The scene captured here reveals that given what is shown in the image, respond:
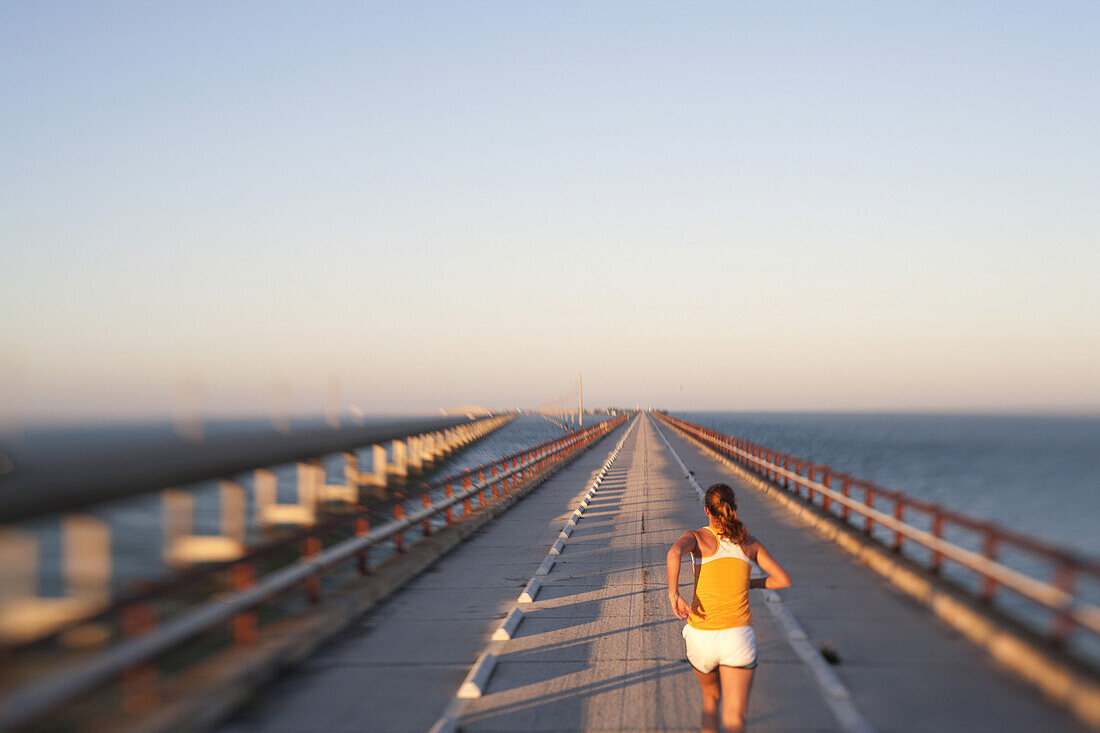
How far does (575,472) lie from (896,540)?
2352 cm

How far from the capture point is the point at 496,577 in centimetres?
1259

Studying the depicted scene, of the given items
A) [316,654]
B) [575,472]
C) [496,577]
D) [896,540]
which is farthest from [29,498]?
[896,540]

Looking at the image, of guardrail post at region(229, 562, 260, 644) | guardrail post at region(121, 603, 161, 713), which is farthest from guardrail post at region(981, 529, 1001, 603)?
guardrail post at region(121, 603, 161, 713)

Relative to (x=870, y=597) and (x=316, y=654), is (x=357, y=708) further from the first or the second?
(x=870, y=597)

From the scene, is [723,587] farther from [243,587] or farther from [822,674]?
[243,587]

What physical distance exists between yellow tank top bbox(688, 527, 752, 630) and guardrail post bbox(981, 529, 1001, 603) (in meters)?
5.26

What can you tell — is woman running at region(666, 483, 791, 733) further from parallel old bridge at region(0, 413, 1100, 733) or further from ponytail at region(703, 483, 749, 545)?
parallel old bridge at region(0, 413, 1100, 733)

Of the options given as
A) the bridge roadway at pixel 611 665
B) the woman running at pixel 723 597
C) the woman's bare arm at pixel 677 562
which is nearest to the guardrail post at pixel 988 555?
the bridge roadway at pixel 611 665

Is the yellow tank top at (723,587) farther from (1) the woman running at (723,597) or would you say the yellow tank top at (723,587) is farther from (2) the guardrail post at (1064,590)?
(2) the guardrail post at (1064,590)

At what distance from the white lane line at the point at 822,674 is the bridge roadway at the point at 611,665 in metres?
0.05

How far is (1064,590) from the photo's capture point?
7297 millimetres

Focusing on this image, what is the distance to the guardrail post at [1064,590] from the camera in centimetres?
711

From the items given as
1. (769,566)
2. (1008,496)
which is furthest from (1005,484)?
(769,566)

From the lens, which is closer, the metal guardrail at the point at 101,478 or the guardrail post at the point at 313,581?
the guardrail post at the point at 313,581
